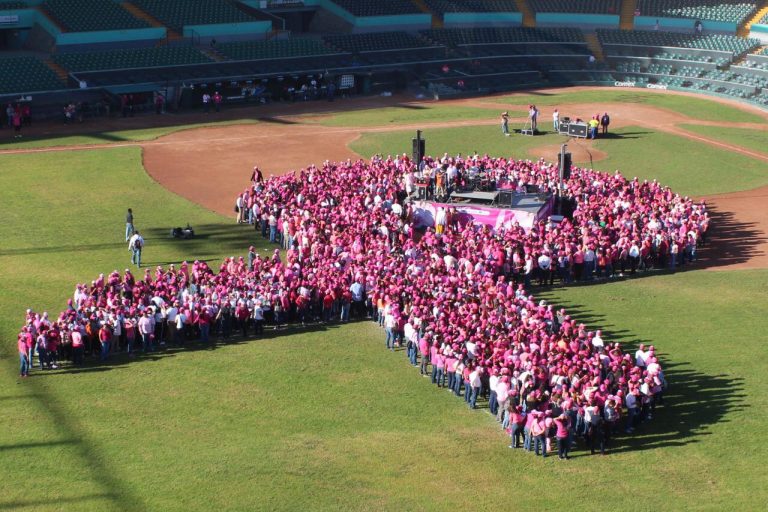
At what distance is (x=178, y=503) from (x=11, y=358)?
34.1ft

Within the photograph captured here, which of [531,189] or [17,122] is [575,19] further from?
[531,189]

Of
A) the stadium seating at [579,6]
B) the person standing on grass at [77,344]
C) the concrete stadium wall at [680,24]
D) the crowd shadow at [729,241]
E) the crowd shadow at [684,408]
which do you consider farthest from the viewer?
the stadium seating at [579,6]

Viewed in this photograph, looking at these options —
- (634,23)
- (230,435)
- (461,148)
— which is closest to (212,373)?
(230,435)

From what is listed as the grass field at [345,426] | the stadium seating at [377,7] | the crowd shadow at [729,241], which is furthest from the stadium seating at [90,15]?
the crowd shadow at [729,241]

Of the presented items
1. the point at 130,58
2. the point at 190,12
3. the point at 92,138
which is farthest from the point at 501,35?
the point at 92,138

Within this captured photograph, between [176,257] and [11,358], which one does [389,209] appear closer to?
[176,257]

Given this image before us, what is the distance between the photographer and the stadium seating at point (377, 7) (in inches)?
3241

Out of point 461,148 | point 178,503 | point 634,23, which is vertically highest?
point 634,23

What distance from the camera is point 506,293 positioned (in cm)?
3291

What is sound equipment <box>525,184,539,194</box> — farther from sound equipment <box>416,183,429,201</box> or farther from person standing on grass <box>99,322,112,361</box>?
person standing on grass <box>99,322,112,361</box>

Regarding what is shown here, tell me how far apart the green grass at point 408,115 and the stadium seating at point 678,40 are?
64.4 ft

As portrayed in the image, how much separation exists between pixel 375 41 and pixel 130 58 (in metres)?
19.1

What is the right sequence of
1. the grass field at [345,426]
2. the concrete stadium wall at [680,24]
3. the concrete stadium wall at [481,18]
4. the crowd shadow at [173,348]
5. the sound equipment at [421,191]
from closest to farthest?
the grass field at [345,426]
the crowd shadow at [173,348]
the sound equipment at [421,191]
the concrete stadium wall at [680,24]
the concrete stadium wall at [481,18]

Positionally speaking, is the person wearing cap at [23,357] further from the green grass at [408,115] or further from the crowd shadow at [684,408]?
the green grass at [408,115]
